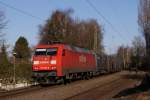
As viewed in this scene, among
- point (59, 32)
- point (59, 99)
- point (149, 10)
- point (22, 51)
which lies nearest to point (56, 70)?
point (59, 99)

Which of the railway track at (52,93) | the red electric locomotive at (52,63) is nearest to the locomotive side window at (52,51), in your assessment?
the red electric locomotive at (52,63)

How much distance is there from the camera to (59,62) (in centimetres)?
3117

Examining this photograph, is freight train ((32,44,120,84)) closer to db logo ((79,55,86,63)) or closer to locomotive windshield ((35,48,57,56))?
locomotive windshield ((35,48,57,56))

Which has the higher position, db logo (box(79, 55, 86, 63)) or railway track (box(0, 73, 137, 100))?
db logo (box(79, 55, 86, 63))

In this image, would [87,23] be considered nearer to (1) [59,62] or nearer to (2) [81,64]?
(2) [81,64]

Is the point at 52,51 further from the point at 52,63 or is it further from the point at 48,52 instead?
the point at 52,63

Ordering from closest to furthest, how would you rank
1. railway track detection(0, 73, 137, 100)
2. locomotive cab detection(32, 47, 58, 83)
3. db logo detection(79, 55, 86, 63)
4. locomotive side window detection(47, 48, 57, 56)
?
railway track detection(0, 73, 137, 100) < locomotive cab detection(32, 47, 58, 83) < locomotive side window detection(47, 48, 57, 56) < db logo detection(79, 55, 86, 63)

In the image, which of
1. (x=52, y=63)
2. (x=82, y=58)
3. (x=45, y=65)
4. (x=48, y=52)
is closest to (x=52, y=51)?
(x=48, y=52)

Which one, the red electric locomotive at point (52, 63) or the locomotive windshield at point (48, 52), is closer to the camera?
the red electric locomotive at point (52, 63)

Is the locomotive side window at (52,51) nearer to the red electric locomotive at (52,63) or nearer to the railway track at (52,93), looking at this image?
the red electric locomotive at (52,63)

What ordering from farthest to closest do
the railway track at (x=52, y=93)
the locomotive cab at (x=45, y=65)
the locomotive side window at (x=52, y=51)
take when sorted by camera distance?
the locomotive side window at (x=52, y=51) < the locomotive cab at (x=45, y=65) < the railway track at (x=52, y=93)

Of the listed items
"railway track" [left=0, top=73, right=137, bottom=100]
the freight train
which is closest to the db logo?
the freight train

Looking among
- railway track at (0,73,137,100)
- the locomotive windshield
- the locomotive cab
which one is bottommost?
railway track at (0,73,137,100)

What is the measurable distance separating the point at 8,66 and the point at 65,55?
696 centimetres
